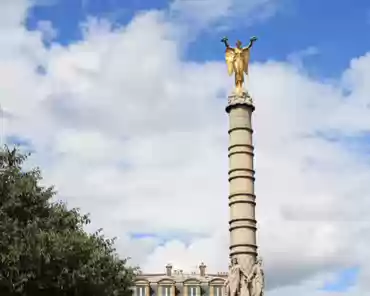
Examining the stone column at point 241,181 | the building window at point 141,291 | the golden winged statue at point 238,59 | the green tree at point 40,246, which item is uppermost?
the golden winged statue at point 238,59

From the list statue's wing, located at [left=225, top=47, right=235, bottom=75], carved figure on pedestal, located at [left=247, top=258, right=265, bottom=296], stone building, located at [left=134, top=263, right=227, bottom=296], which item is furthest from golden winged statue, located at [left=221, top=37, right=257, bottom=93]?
stone building, located at [left=134, top=263, right=227, bottom=296]

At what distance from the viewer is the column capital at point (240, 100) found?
35.4 metres

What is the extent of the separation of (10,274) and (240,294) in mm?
11617

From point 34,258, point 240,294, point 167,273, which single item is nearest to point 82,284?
point 34,258

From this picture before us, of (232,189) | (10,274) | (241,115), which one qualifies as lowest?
(10,274)

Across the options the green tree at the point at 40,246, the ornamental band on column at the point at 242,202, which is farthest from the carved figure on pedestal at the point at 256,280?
the green tree at the point at 40,246

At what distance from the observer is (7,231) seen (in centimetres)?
2442

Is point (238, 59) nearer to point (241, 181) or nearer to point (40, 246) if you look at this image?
point (241, 181)

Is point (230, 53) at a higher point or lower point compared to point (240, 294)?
higher

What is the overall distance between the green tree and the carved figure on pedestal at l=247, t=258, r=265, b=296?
637cm

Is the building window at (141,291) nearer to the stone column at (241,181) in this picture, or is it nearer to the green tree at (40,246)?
the stone column at (241,181)

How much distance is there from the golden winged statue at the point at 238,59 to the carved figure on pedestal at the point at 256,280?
9.05 m

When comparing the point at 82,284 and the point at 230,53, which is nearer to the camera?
the point at 82,284

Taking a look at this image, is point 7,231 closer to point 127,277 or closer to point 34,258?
point 34,258
